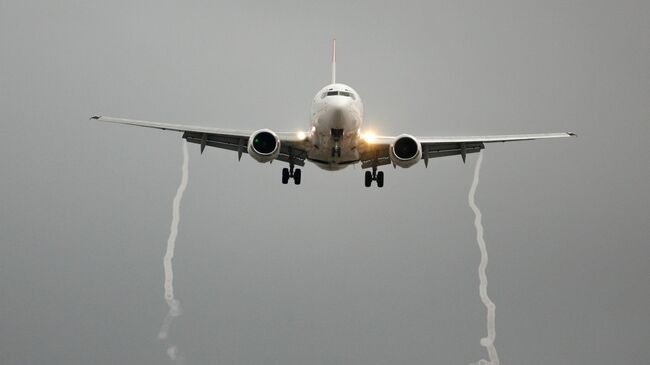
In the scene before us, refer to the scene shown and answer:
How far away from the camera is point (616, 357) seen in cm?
16575

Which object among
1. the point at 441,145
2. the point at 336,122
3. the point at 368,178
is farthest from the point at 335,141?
the point at 368,178

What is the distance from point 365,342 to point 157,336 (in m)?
59.7

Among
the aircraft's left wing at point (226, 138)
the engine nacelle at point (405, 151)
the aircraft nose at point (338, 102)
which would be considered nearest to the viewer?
the aircraft nose at point (338, 102)

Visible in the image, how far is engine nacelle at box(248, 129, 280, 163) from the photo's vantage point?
3256 centimetres

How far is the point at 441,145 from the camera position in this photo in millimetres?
38062

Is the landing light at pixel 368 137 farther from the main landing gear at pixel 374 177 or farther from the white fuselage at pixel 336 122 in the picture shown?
the main landing gear at pixel 374 177

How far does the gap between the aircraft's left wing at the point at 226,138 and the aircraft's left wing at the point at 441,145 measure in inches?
129

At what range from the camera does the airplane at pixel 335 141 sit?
32.6 metres

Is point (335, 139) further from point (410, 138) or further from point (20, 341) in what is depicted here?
point (20, 341)

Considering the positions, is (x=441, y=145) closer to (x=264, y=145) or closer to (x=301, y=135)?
(x=301, y=135)

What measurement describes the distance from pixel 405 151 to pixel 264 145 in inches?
244

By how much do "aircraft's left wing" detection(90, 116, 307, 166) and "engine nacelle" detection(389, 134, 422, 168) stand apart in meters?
4.64

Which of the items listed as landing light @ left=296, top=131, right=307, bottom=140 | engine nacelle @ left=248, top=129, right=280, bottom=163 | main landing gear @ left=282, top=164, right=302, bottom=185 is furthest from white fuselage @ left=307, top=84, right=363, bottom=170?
main landing gear @ left=282, top=164, right=302, bottom=185

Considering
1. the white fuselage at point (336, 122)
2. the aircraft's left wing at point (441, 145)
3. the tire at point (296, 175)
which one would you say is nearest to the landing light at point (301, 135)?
the white fuselage at point (336, 122)
